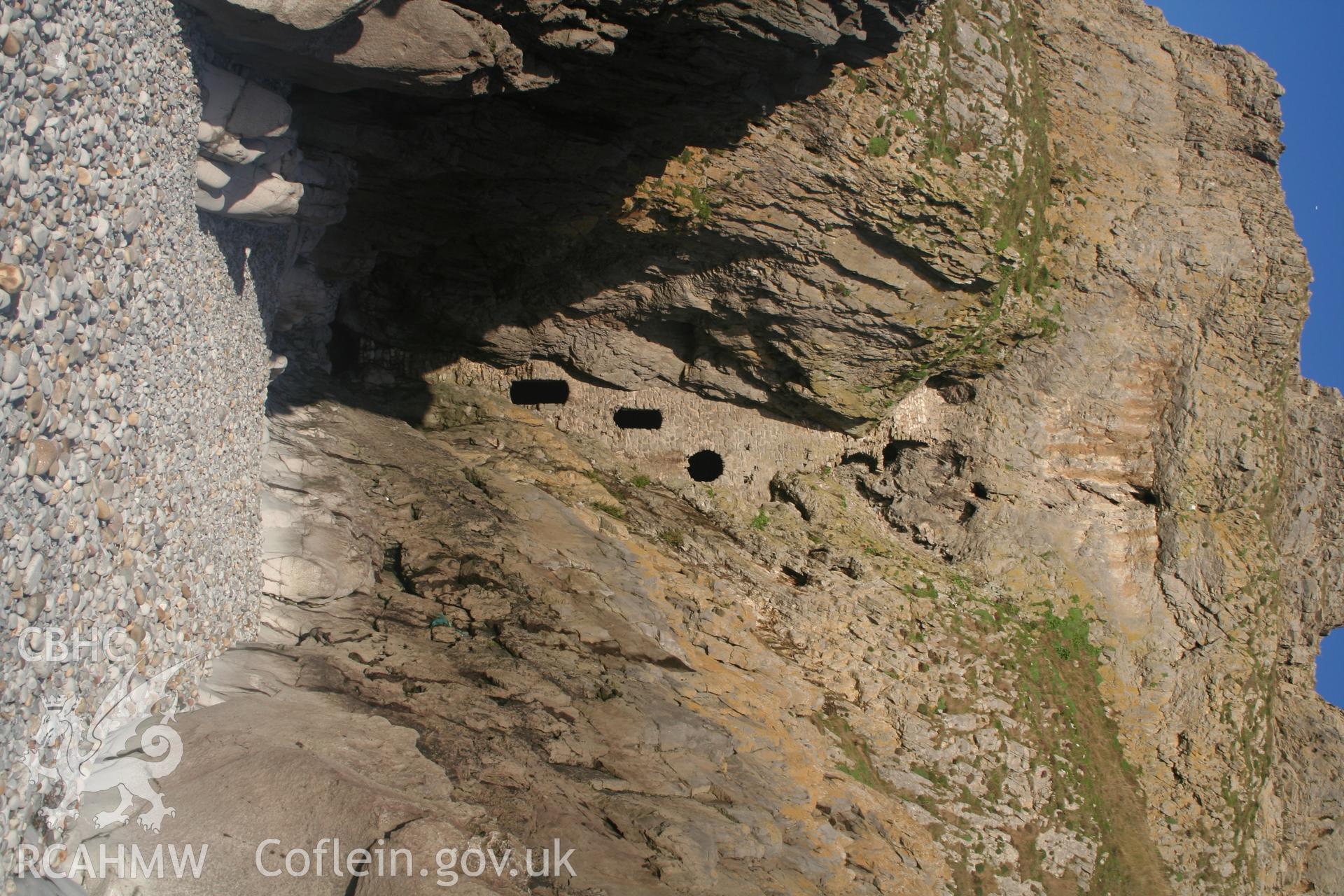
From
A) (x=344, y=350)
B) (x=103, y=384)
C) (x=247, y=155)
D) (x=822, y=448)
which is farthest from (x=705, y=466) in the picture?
(x=103, y=384)

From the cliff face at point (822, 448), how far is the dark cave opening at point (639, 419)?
1.25 feet

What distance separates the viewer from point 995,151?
1438 centimetres

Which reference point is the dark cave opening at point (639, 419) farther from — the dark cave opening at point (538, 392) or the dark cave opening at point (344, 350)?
the dark cave opening at point (344, 350)

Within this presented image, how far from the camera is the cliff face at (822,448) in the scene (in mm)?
9570

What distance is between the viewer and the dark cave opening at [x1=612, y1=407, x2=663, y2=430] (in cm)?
1587

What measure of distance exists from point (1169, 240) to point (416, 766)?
1419cm

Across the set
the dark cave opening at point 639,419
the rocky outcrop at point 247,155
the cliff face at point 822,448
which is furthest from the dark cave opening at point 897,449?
the rocky outcrop at point 247,155

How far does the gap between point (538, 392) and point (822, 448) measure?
4733 mm

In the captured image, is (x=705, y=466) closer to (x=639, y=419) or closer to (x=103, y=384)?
(x=639, y=419)

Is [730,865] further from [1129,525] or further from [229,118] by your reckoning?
[1129,525]

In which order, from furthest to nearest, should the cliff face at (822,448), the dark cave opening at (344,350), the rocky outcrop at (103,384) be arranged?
the dark cave opening at (344,350)
the cliff face at (822,448)
the rocky outcrop at (103,384)

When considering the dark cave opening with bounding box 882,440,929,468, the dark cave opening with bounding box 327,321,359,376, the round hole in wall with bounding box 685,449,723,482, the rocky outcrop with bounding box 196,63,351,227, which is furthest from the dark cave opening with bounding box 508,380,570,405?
the rocky outcrop with bounding box 196,63,351,227

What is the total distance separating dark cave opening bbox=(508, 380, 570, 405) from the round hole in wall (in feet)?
7.65

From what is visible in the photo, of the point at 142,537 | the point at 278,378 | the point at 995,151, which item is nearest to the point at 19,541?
the point at 142,537
